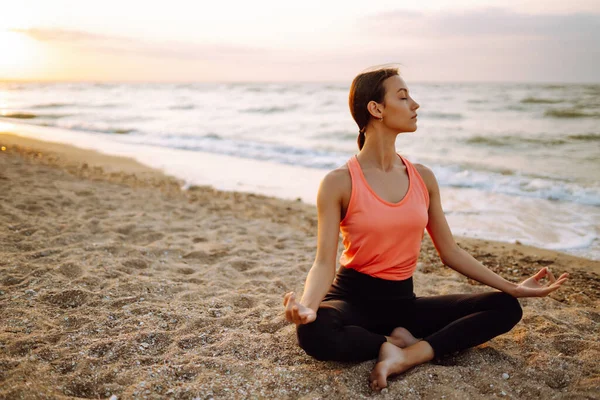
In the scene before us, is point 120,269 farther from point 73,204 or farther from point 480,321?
point 480,321

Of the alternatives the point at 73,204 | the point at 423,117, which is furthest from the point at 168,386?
the point at 423,117

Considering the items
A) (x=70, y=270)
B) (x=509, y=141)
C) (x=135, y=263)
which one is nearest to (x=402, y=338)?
(x=135, y=263)

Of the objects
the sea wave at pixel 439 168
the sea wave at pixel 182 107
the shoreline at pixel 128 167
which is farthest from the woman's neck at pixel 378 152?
the sea wave at pixel 182 107

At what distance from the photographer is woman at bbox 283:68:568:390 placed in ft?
8.70

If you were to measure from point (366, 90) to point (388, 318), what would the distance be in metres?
1.43

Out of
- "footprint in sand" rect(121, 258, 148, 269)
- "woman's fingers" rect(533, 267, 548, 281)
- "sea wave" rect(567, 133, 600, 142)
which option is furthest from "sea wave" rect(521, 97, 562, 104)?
"footprint in sand" rect(121, 258, 148, 269)

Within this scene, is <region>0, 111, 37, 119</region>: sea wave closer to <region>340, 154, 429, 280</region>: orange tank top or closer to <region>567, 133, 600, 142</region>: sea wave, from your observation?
<region>567, 133, 600, 142</region>: sea wave

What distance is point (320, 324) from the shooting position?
8.43ft

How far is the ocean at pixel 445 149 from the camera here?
6.72m

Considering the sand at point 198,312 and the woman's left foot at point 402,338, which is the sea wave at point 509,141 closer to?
the sand at point 198,312

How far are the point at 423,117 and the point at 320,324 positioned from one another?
18.7 meters

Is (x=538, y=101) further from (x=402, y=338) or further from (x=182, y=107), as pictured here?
(x=402, y=338)

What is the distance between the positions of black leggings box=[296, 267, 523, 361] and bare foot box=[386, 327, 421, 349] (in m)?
0.07

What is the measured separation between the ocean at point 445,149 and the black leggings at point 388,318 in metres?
2.97
